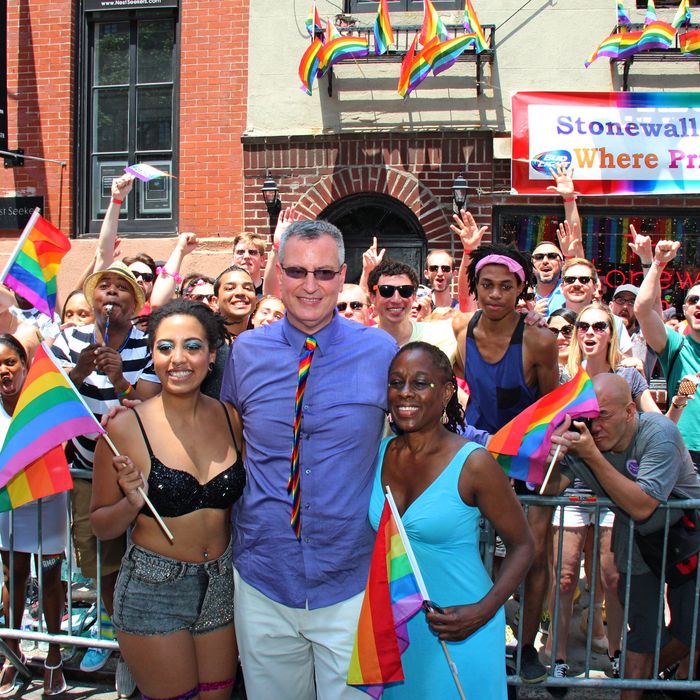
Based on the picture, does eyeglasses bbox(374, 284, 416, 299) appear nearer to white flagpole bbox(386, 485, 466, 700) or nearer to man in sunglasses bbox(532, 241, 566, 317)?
man in sunglasses bbox(532, 241, 566, 317)

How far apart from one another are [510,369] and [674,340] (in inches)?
71.1

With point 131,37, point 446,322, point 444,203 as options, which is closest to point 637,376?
point 446,322

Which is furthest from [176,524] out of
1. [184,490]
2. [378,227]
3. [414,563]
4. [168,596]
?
[378,227]

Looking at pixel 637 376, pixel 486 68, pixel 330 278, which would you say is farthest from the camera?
pixel 486 68

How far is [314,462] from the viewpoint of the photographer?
2705 mm

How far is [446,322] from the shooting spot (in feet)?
14.6

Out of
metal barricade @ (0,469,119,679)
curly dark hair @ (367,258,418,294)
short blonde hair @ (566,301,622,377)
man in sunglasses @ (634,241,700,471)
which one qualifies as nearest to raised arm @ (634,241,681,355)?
man in sunglasses @ (634,241,700,471)

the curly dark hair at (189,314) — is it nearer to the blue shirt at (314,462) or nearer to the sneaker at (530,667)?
the blue shirt at (314,462)

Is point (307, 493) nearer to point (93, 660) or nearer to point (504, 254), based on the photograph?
point (504, 254)

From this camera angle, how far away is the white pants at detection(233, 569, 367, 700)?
2.71 meters

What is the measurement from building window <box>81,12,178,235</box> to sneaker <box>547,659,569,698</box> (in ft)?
23.5

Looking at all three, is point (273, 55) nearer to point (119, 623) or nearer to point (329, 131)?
point (329, 131)

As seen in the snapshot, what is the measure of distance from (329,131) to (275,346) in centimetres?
688

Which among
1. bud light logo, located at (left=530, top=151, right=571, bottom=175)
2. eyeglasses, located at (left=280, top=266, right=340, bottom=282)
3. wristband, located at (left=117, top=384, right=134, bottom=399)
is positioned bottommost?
wristband, located at (left=117, top=384, right=134, bottom=399)
